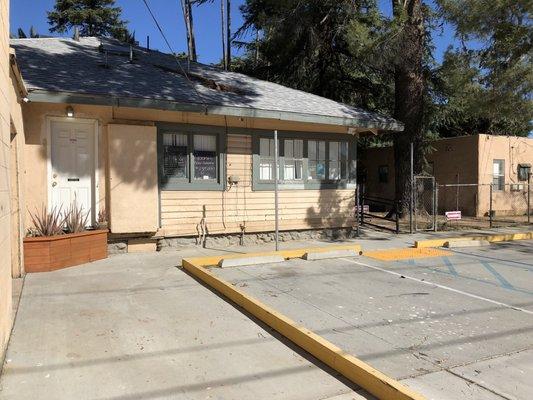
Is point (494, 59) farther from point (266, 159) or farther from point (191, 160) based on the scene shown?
point (191, 160)

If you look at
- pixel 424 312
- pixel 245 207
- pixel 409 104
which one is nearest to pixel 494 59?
pixel 409 104

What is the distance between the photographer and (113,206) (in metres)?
9.54

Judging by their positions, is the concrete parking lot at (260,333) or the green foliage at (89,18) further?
the green foliage at (89,18)

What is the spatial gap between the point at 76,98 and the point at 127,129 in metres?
1.26

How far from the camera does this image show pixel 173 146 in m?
10.5

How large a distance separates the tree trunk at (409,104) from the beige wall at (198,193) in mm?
4815

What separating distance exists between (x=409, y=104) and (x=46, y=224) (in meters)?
12.6

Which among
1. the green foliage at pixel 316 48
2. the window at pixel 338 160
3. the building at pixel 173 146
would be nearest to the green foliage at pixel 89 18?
the green foliage at pixel 316 48

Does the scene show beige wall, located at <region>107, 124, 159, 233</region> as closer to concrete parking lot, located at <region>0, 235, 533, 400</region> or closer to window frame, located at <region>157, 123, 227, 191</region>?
window frame, located at <region>157, 123, 227, 191</region>

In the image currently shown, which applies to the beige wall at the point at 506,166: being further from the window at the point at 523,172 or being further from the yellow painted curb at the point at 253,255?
the yellow painted curb at the point at 253,255

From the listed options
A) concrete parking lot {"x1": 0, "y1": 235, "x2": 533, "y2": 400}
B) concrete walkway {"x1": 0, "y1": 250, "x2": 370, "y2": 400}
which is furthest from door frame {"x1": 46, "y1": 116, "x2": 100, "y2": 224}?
concrete walkway {"x1": 0, "y1": 250, "x2": 370, "y2": 400}

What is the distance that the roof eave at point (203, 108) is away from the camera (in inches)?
336

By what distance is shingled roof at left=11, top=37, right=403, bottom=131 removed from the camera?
9109mm

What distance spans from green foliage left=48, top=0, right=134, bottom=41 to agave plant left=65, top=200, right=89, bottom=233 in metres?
29.1
